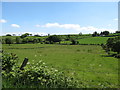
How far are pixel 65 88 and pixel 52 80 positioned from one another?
1.00 m

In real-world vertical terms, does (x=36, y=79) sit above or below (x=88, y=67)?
above

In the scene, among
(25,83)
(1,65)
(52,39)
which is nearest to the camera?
(25,83)

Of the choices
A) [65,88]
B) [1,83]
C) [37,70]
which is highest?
[37,70]

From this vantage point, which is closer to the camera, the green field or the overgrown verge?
the overgrown verge

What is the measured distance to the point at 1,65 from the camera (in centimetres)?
917

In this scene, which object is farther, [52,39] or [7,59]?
[52,39]

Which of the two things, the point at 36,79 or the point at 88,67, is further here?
the point at 88,67

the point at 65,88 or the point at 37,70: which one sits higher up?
the point at 37,70

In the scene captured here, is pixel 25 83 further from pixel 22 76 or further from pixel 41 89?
pixel 41 89

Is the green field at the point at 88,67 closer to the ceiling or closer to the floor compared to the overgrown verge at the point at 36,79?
closer to the floor

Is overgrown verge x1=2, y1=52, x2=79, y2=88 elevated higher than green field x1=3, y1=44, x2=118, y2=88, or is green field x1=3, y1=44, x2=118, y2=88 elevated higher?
overgrown verge x1=2, y1=52, x2=79, y2=88

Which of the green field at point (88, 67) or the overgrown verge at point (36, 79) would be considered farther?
the green field at point (88, 67)

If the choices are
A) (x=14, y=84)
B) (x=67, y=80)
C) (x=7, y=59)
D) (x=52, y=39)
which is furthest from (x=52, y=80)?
(x=52, y=39)

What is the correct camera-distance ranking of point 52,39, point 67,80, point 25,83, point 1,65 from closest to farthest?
point 25,83 < point 67,80 < point 1,65 < point 52,39
